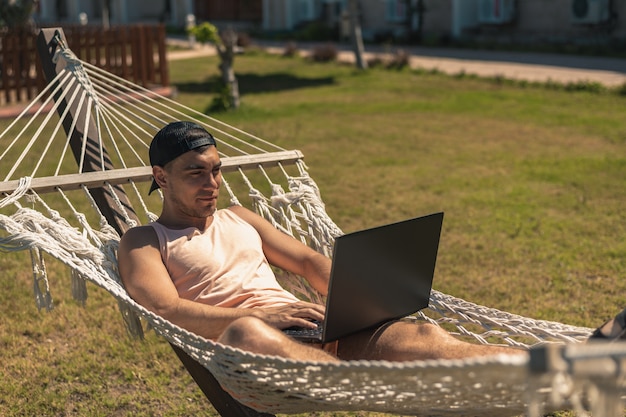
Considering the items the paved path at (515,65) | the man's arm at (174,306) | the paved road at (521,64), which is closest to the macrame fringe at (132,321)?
the man's arm at (174,306)

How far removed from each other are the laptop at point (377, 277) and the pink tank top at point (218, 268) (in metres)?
0.25

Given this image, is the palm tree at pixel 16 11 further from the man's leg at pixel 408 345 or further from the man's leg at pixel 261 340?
the man's leg at pixel 261 340

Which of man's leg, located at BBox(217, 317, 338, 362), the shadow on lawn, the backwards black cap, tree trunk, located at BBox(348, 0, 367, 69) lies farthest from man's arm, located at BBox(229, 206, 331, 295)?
tree trunk, located at BBox(348, 0, 367, 69)

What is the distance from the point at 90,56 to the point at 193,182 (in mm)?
8900

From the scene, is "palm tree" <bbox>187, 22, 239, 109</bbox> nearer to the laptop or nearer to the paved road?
the paved road

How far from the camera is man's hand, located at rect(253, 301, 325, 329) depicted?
2.23 meters

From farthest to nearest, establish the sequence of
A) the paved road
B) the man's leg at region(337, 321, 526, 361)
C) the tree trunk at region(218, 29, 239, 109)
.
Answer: the paved road, the tree trunk at region(218, 29, 239, 109), the man's leg at region(337, 321, 526, 361)

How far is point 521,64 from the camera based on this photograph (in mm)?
13078

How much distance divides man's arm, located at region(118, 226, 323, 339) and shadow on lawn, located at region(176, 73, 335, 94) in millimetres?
9102

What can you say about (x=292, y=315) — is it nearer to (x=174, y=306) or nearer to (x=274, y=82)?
(x=174, y=306)

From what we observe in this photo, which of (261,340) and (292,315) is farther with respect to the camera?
(292,315)

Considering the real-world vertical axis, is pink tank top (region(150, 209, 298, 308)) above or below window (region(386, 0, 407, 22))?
below

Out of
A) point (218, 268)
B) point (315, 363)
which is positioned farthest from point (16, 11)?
point (315, 363)

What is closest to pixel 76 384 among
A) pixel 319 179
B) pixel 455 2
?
pixel 319 179
